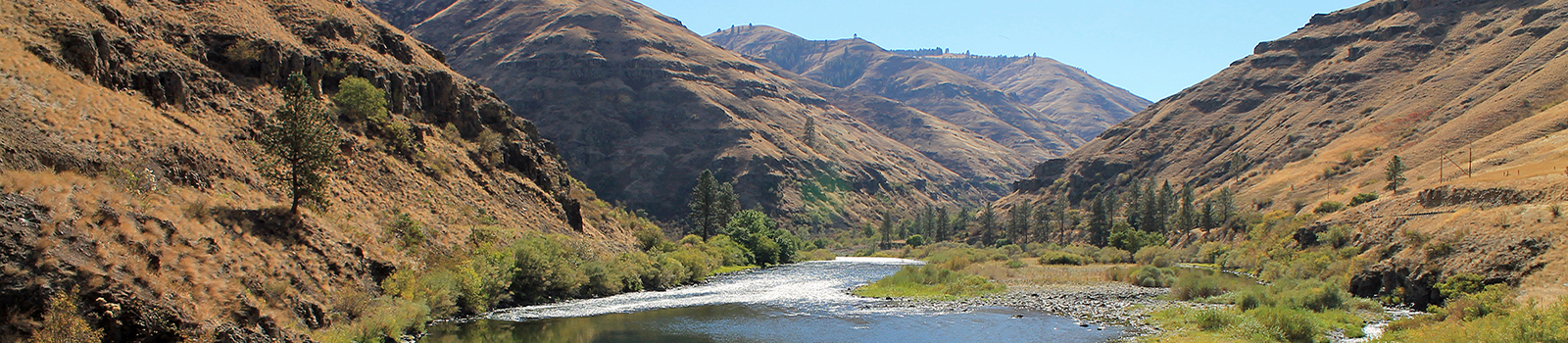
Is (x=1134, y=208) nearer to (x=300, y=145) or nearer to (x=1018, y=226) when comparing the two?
(x=1018, y=226)

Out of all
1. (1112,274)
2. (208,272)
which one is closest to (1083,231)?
(1112,274)

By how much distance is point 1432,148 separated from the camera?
116750 millimetres

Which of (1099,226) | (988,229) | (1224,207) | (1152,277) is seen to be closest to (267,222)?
(1152,277)

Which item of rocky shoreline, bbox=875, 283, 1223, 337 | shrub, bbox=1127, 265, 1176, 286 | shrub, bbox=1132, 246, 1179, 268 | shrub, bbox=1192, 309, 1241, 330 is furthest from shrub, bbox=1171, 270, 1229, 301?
shrub, bbox=1132, 246, 1179, 268

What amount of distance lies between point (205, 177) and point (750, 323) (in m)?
27.9

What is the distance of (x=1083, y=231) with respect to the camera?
16975 centimetres

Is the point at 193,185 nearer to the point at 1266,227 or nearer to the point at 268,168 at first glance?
the point at 268,168

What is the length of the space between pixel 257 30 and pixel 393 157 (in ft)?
44.1

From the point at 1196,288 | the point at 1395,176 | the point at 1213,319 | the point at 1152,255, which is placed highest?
the point at 1395,176

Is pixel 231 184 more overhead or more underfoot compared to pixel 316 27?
more underfoot

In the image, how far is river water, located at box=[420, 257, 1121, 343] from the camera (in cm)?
4228

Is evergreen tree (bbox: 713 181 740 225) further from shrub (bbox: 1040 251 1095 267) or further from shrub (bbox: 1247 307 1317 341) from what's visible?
shrub (bbox: 1247 307 1317 341)

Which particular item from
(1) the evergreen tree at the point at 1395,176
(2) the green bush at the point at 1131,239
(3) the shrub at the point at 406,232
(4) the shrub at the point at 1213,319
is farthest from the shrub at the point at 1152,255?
(3) the shrub at the point at 406,232

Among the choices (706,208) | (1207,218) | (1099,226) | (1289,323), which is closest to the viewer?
(1289,323)
